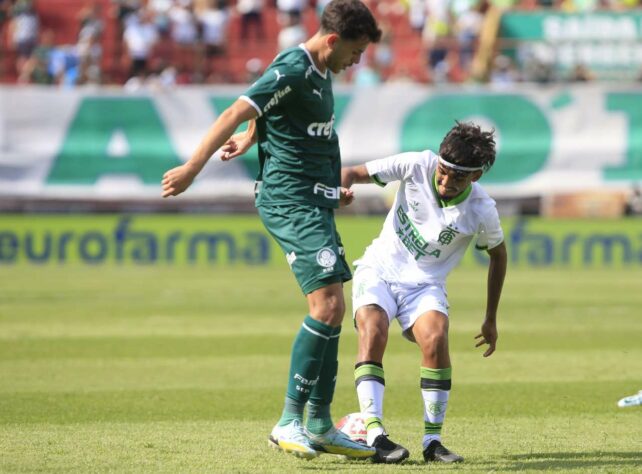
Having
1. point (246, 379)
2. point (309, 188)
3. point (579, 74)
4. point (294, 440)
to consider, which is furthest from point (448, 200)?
point (579, 74)

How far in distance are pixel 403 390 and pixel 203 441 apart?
263cm

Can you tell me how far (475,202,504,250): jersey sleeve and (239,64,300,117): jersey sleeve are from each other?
4.33 ft

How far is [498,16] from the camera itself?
23297 mm

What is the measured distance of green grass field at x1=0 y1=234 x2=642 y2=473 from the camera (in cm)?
631

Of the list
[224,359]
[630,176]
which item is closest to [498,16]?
[630,176]

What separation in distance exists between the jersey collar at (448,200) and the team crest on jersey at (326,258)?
34.9 inches

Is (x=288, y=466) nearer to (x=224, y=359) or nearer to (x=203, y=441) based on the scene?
(x=203, y=441)

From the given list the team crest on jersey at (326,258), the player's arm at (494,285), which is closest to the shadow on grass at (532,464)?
the player's arm at (494,285)

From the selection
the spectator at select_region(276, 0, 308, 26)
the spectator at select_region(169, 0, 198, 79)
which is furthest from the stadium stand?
the spectator at select_region(276, 0, 308, 26)

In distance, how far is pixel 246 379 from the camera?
9.34 meters

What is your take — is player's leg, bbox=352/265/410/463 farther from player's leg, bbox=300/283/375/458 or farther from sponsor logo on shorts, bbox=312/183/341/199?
sponsor logo on shorts, bbox=312/183/341/199

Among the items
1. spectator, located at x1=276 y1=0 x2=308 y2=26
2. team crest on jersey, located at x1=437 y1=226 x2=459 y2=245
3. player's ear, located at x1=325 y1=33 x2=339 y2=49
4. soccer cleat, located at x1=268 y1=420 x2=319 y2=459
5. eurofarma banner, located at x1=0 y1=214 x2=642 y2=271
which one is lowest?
eurofarma banner, located at x1=0 y1=214 x2=642 y2=271

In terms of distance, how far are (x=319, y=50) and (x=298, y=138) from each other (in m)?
0.48

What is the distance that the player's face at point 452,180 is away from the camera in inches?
255
